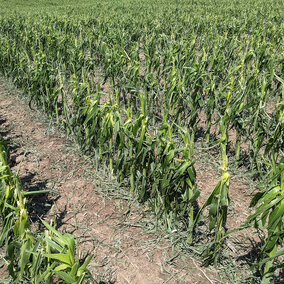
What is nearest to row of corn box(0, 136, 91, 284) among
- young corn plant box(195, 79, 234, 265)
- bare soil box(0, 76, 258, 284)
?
bare soil box(0, 76, 258, 284)

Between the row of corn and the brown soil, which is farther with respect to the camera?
the brown soil

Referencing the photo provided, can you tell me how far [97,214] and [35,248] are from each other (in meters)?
1.13

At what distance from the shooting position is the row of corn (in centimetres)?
146

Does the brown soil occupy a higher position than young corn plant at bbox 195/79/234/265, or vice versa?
young corn plant at bbox 195/79/234/265

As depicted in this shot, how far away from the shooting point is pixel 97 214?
108 inches

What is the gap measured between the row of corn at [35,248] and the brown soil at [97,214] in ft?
0.91

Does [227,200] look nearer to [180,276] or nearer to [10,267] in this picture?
[180,276]

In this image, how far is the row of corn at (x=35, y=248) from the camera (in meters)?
1.46

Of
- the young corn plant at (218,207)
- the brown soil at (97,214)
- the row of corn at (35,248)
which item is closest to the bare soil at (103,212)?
the brown soil at (97,214)

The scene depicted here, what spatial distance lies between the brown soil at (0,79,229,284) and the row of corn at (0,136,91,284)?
0.28 m

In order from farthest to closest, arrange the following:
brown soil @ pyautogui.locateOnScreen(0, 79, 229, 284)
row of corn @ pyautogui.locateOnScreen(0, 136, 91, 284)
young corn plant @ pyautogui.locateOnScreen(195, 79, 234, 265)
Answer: brown soil @ pyautogui.locateOnScreen(0, 79, 229, 284) < young corn plant @ pyautogui.locateOnScreen(195, 79, 234, 265) < row of corn @ pyautogui.locateOnScreen(0, 136, 91, 284)

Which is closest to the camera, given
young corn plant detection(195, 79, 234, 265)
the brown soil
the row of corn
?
the row of corn

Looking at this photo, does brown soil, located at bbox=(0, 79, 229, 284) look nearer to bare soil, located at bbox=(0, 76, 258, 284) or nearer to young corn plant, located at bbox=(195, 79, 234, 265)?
bare soil, located at bbox=(0, 76, 258, 284)

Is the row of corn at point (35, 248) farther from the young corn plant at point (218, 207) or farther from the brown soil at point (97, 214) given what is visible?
the young corn plant at point (218, 207)
